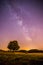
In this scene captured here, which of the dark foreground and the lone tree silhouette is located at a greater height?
the lone tree silhouette

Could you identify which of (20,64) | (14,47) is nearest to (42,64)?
(20,64)

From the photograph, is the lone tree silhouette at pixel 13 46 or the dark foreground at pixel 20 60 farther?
the lone tree silhouette at pixel 13 46

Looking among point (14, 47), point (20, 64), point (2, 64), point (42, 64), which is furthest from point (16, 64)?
point (14, 47)

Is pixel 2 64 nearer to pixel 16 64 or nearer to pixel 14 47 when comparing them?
pixel 16 64

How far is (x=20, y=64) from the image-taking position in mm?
25094

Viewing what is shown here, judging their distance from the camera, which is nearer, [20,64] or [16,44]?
[20,64]

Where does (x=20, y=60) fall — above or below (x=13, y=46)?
below

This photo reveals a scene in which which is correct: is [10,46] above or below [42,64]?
above

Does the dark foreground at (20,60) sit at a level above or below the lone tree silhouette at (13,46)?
below

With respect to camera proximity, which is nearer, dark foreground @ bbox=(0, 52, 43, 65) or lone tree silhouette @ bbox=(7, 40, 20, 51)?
dark foreground @ bbox=(0, 52, 43, 65)

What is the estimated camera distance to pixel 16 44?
10100cm

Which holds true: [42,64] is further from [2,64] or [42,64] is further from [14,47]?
[14,47]

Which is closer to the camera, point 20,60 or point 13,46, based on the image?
point 20,60

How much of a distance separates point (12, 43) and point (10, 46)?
2.20 m
